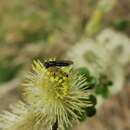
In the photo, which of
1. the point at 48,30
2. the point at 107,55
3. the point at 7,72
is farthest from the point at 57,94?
the point at 48,30

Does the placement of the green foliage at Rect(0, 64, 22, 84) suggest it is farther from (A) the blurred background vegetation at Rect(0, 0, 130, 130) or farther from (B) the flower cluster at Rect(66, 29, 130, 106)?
(B) the flower cluster at Rect(66, 29, 130, 106)

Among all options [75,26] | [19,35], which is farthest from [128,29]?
[19,35]

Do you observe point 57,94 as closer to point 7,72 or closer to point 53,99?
point 53,99

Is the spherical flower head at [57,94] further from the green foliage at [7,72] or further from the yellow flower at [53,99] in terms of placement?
→ the green foliage at [7,72]

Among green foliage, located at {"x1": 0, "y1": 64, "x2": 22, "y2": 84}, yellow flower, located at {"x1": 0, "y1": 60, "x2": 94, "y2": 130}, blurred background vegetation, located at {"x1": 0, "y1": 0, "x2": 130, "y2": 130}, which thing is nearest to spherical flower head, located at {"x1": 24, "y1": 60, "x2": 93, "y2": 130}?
yellow flower, located at {"x1": 0, "y1": 60, "x2": 94, "y2": 130}

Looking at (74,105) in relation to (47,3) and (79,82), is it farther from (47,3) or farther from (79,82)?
(47,3)

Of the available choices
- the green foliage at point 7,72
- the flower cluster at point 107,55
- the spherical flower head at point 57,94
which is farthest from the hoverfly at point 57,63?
the green foliage at point 7,72
